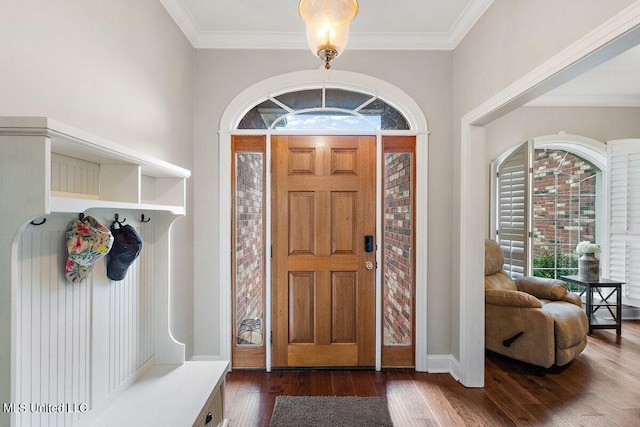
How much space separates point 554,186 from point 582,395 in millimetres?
3008

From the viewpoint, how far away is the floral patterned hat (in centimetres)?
115

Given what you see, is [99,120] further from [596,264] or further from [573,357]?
[596,264]

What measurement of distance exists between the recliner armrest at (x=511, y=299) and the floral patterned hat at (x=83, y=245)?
2.97 metres

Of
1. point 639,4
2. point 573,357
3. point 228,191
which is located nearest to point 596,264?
point 573,357

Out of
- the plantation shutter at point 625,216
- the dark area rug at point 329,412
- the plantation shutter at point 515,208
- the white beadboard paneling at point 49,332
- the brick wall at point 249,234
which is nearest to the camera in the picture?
the white beadboard paneling at point 49,332

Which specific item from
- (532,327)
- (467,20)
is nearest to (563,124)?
(467,20)

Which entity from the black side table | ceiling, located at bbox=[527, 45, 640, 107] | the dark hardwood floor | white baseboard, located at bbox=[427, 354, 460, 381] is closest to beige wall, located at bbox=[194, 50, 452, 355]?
white baseboard, located at bbox=[427, 354, 460, 381]

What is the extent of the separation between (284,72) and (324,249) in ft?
4.97

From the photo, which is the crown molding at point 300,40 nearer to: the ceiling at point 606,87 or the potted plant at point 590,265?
the ceiling at point 606,87

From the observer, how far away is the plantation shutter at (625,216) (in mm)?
3773

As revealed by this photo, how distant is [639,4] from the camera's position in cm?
117

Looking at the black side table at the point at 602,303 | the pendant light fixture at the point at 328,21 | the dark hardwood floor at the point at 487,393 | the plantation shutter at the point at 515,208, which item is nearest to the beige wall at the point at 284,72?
the dark hardwood floor at the point at 487,393

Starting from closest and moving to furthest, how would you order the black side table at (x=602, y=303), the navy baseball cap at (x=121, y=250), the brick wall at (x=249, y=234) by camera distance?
the navy baseball cap at (x=121, y=250)
the brick wall at (x=249, y=234)
the black side table at (x=602, y=303)

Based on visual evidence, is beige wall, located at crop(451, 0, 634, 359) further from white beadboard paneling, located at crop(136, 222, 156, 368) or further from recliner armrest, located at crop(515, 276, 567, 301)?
white beadboard paneling, located at crop(136, 222, 156, 368)
